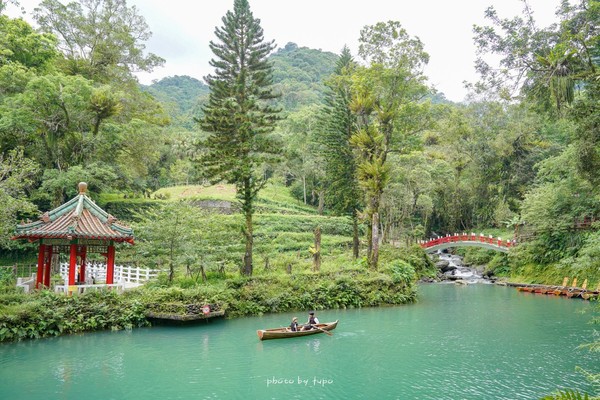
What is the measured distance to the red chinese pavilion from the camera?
15633mm

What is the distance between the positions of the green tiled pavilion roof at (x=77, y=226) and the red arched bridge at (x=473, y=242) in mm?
25413

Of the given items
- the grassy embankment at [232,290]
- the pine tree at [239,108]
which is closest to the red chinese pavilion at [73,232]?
the grassy embankment at [232,290]

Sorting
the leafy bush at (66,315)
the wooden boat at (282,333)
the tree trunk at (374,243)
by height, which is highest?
the tree trunk at (374,243)

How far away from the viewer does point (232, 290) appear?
60.1 feet

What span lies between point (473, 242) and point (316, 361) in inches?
960

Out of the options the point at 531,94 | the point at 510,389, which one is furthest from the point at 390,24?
the point at 510,389

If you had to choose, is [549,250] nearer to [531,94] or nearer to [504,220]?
[504,220]

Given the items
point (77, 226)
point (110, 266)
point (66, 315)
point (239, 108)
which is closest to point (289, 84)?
point (239, 108)

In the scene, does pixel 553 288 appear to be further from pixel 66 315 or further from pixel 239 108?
pixel 66 315

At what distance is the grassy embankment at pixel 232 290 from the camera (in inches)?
573

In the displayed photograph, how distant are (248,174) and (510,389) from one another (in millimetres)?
14093

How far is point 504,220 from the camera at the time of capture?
37.9m

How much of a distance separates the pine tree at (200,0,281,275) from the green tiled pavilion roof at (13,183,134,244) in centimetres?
549

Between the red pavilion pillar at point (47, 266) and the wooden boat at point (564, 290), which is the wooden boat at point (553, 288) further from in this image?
the red pavilion pillar at point (47, 266)
